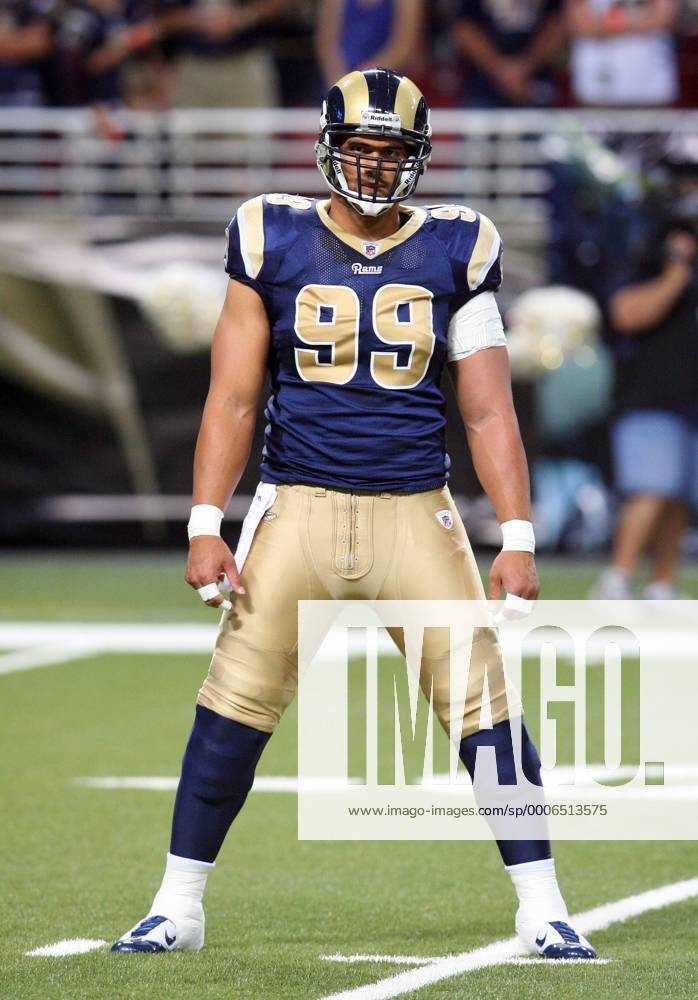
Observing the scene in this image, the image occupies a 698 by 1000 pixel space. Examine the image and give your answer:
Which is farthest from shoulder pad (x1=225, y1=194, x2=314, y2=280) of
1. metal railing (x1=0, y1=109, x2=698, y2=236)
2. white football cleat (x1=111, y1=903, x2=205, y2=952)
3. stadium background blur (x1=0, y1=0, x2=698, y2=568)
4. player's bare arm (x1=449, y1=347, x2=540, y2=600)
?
metal railing (x1=0, y1=109, x2=698, y2=236)

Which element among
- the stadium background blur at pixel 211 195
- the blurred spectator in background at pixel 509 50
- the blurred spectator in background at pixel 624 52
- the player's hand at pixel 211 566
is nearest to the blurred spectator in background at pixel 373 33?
the stadium background blur at pixel 211 195

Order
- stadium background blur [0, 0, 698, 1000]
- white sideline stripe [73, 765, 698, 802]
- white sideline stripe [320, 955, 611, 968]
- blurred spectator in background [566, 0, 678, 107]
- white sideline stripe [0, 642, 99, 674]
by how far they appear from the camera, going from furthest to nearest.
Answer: blurred spectator in background [566, 0, 678, 107], stadium background blur [0, 0, 698, 1000], white sideline stripe [0, 642, 99, 674], white sideline stripe [73, 765, 698, 802], white sideline stripe [320, 955, 611, 968]

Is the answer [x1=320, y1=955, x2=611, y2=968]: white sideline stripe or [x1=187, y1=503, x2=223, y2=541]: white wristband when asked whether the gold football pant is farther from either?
[x1=320, y1=955, x2=611, y2=968]: white sideline stripe

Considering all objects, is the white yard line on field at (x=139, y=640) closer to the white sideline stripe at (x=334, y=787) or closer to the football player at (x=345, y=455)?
the white sideline stripe at (x=334, y=787)

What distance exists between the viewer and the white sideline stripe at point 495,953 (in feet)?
11.7

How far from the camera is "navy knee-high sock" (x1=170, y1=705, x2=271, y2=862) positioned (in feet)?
12.8

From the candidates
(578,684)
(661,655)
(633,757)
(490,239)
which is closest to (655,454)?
(661,655)

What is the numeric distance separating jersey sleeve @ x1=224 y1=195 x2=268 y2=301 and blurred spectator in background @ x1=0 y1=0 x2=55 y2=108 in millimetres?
9696

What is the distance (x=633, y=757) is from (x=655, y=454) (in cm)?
379

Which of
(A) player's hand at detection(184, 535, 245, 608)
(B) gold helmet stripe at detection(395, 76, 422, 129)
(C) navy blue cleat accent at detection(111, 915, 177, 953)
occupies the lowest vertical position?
(C) navy blue cleat accent at detection(111, 915, 177, 953)

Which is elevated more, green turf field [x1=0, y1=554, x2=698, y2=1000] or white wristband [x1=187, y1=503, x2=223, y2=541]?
white wristband [x1=187, y1=503, x2=223, y2=541]

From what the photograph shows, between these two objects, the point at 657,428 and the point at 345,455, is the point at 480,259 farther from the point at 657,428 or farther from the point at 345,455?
the point at 657,428

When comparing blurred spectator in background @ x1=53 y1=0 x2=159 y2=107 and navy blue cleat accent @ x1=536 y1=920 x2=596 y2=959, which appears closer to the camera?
navy blue cleat accent @ x1=536 y1=920 x2=596 y2=959

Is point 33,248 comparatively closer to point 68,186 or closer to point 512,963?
point 68,186
